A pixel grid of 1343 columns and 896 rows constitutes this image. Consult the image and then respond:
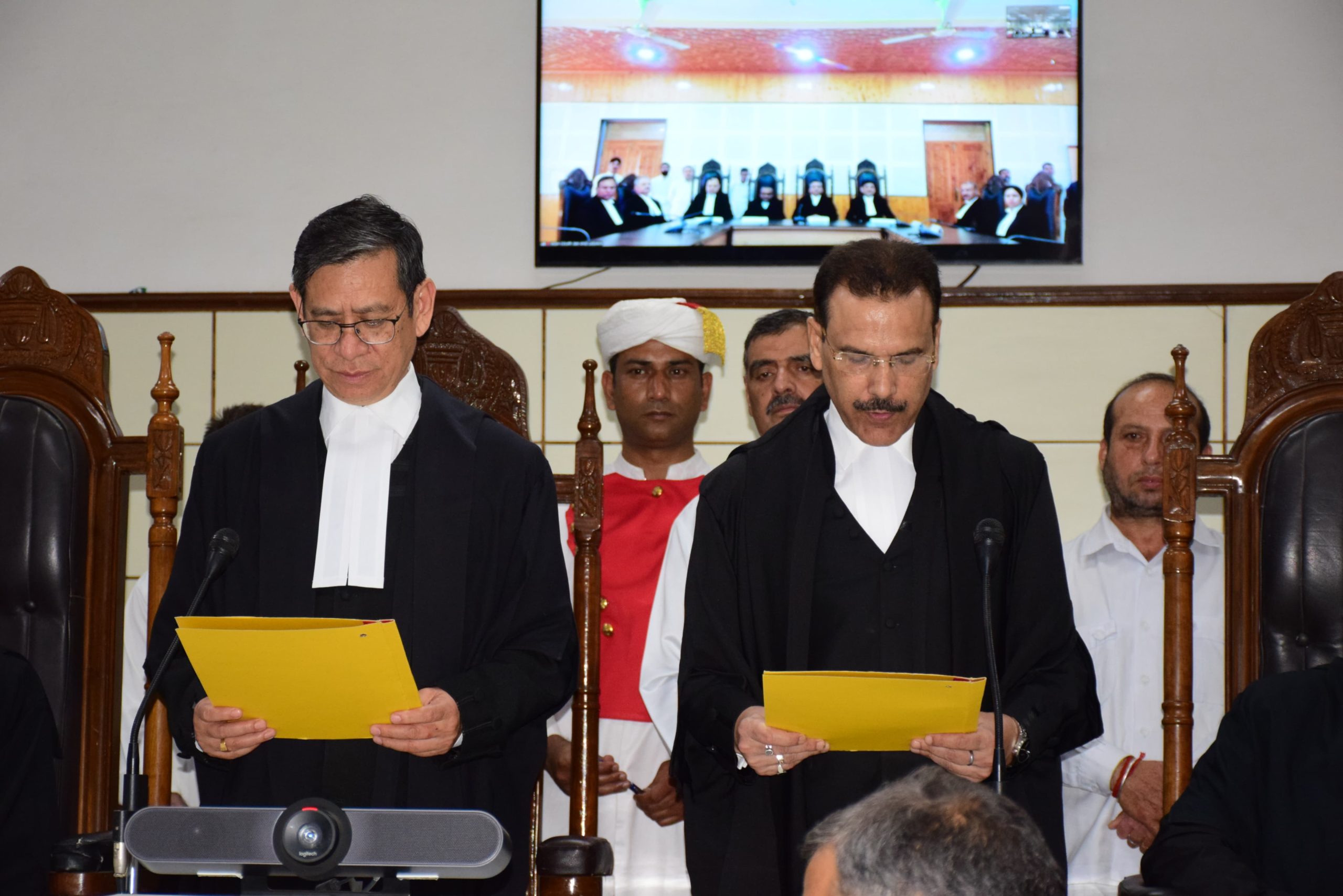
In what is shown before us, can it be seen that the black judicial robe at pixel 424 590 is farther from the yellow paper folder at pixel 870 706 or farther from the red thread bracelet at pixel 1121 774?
the red thread bracelet at pixel 1121 774

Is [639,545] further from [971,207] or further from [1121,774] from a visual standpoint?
[971,207]

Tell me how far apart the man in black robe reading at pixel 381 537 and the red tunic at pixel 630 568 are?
1141 millimetres

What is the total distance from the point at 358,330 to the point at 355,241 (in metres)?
0.17

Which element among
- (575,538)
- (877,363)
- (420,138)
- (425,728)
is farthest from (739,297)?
(425,728)

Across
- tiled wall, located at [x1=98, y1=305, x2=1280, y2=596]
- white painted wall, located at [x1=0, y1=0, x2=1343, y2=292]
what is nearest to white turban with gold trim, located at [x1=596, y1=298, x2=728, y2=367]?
tiled wall, located at [x1=98, y1=305, x2=1280, y2=596]

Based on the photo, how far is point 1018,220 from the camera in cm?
506

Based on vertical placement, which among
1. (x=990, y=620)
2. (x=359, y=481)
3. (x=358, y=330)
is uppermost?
(x=358, y=330)

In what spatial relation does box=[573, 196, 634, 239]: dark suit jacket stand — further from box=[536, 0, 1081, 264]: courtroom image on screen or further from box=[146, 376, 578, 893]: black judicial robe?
box=[146, 376, 578, 893]: black judicial robe

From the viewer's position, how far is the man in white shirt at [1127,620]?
389cm

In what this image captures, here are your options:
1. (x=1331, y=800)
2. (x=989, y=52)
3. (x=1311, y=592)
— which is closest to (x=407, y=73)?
(x=989, y=52)

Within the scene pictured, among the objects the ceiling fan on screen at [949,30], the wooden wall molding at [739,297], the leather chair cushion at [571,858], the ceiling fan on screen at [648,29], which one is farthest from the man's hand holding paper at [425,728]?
the ceiling fan on screen at [949,30]

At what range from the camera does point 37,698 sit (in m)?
3.30

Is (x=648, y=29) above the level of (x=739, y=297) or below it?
above

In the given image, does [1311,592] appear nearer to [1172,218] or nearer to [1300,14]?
[1172,218]
